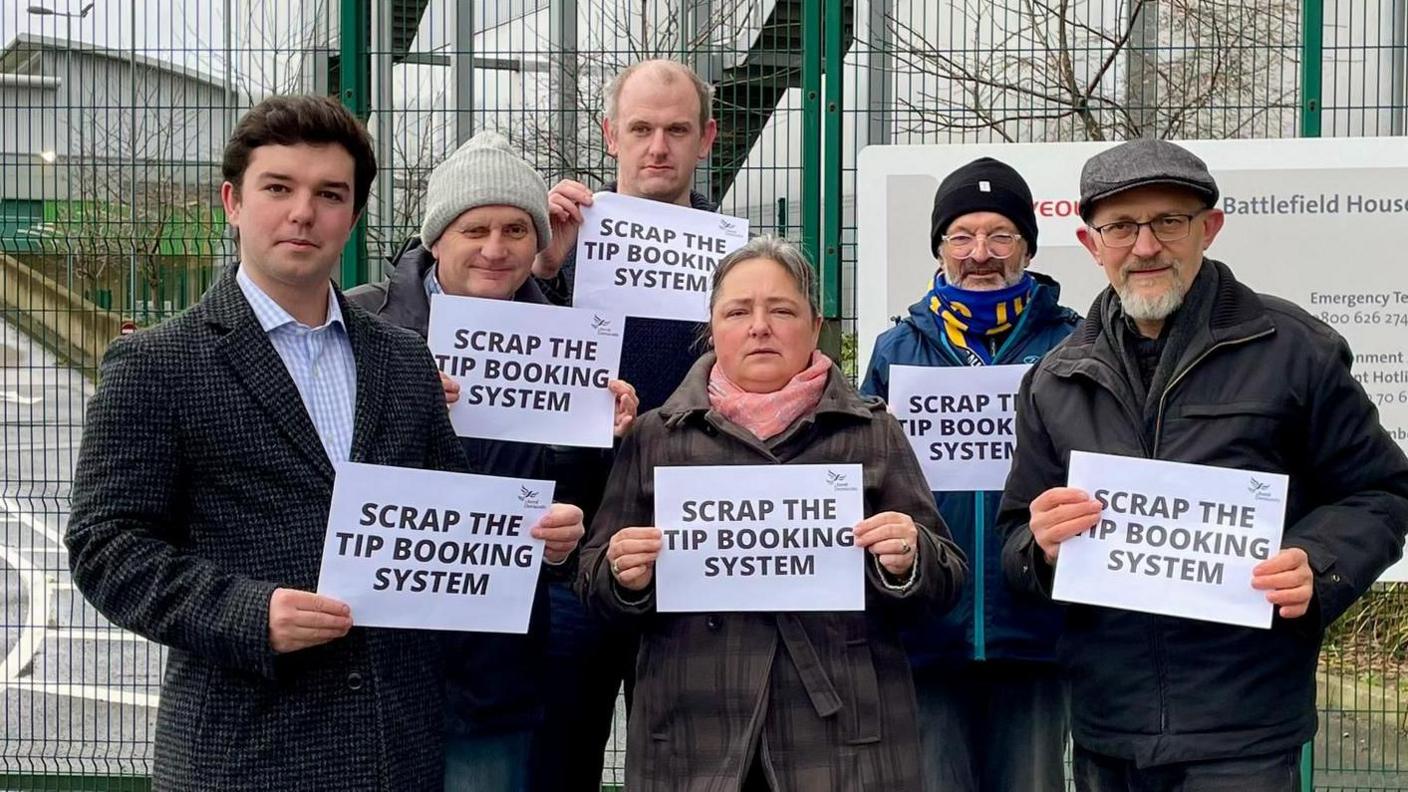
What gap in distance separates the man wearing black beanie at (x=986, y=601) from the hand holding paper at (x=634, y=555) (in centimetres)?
96

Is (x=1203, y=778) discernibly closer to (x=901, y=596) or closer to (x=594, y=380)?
(x=901, y=596)

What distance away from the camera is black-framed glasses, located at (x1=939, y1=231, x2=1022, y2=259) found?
13.7ft

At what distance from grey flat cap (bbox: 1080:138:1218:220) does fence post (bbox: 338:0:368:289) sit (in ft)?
11.2

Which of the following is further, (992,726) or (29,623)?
(29,623)

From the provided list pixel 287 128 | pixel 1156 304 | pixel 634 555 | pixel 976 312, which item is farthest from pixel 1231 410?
pixel 287 128

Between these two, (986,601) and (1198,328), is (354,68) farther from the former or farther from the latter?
(1198,328)

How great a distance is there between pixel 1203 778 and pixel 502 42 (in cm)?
414

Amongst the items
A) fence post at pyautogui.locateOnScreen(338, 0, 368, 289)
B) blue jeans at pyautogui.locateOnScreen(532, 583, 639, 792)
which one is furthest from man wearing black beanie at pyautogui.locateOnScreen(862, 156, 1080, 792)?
fence post at pyautogui.locateOnScreen(338, 0, 368, 289)

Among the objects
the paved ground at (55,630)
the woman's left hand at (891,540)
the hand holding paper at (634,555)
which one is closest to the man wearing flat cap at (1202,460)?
the woman's left hand at (891,540)

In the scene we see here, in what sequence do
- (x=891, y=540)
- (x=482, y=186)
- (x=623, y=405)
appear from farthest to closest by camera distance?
(x=623, y=405), (x=482, y=186), (x=891, y=540)

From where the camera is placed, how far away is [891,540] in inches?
134

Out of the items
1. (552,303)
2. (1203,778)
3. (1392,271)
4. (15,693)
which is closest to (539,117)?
(552,303)

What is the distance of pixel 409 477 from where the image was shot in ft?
10.5

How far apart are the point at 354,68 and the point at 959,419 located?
127 inches
